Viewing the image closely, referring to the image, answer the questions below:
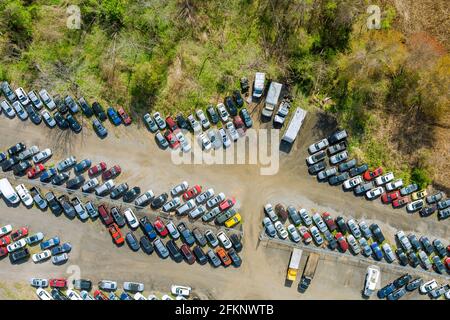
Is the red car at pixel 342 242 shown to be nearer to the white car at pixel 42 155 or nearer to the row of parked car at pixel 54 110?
the row of parked car at pixel 54 110

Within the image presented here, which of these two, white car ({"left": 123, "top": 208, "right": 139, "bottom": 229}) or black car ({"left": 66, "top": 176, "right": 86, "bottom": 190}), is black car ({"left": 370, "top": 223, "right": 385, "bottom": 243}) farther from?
black car ({"left": 66, "top": 176, "right": 86, "bottom": 190})

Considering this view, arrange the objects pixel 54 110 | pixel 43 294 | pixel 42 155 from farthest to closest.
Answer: pixel 54 110 → pixel 42 155 → pixel 43 294

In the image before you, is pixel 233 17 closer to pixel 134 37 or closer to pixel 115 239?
pixel 134 37

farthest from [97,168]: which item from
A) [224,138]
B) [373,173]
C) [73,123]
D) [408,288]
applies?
[408,288]

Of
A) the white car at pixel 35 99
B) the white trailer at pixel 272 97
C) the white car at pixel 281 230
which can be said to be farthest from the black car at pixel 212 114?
the white car at pixel 35 99

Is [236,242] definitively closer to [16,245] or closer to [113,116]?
[113,116]

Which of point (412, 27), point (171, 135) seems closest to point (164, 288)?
point (171, 135)
